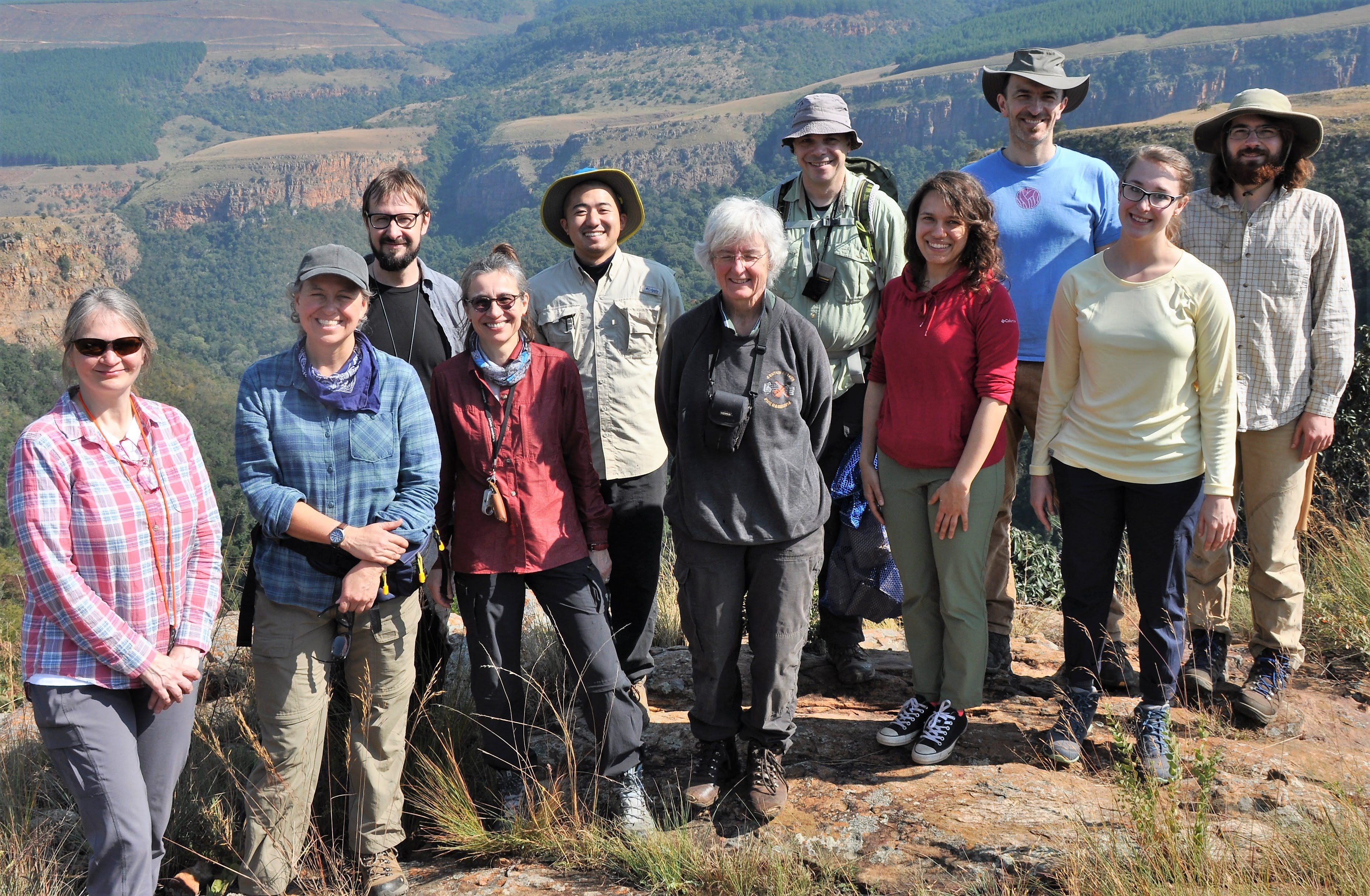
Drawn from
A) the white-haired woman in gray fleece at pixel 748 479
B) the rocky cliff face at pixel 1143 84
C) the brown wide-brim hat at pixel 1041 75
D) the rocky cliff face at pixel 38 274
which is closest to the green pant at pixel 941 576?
the white-haired woman in gray fleece at pixel 748 479

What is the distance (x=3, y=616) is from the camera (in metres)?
9.74

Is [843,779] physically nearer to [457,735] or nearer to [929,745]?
[929,745]

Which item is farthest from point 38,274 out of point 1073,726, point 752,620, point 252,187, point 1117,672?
point 1073,726

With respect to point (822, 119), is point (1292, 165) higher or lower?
lower

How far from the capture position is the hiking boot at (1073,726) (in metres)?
3.42

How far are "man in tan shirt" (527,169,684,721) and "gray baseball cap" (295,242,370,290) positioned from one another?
2.56 feet

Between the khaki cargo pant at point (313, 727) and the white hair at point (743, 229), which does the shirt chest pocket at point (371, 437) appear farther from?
the white hair at point (743, 229)

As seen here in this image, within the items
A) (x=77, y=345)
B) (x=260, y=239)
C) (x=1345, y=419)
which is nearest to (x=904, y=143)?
(x=260, y=239)

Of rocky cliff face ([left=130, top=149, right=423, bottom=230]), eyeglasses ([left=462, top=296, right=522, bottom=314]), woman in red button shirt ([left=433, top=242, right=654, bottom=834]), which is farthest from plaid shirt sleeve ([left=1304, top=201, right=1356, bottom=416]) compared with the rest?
rocky cliff face ([left=130, top=149, right=423, bottom=230])

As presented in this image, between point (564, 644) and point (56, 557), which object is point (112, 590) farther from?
point (564, 644)

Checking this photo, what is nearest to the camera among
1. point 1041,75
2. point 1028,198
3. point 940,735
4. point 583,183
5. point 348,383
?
point 348,383

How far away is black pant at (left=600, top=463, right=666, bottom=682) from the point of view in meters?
3.76

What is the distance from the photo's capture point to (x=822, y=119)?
13.0ft

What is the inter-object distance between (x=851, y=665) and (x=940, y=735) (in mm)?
836
